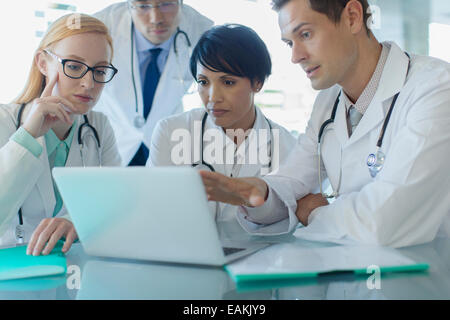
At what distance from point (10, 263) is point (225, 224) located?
56 centimetres

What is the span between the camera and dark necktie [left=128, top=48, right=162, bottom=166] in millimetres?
2178

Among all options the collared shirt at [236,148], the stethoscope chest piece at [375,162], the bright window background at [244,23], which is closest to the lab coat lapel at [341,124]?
the stethoscope chest piece at [375,162]

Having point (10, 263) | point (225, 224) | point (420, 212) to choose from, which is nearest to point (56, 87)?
point (225, 224)

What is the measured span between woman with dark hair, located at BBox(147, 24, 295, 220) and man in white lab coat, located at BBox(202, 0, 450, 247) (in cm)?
31

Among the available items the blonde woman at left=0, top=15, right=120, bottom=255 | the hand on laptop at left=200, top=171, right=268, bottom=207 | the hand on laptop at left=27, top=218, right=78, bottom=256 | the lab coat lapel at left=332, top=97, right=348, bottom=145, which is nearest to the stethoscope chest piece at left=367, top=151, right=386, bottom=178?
the lab coat lapel at left=332, top=97, right=348, bottom=145

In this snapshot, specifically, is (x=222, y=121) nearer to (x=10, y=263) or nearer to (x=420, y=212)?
(x=420, y=212)

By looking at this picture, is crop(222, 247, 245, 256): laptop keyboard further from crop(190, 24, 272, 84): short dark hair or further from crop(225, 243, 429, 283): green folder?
crop(190, 24, 272, 84): short dark hair

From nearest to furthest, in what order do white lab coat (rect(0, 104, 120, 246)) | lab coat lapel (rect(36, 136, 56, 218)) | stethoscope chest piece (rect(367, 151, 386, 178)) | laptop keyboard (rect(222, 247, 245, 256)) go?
laptop keyboard (rect(222, 247, 245, 256)) < stethoscope chest piece (rect(367, 151, 386, 178)) < white lab coat (rect(0, 104, 120, 246)) < lab coat lapel (rect(36, 136, 56, 218))

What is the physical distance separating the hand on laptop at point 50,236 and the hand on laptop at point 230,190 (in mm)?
270

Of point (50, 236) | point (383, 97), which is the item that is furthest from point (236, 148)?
→ point (50, 236)

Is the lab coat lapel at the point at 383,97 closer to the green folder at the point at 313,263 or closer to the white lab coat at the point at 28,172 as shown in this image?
the green folder at the point at 313,263
